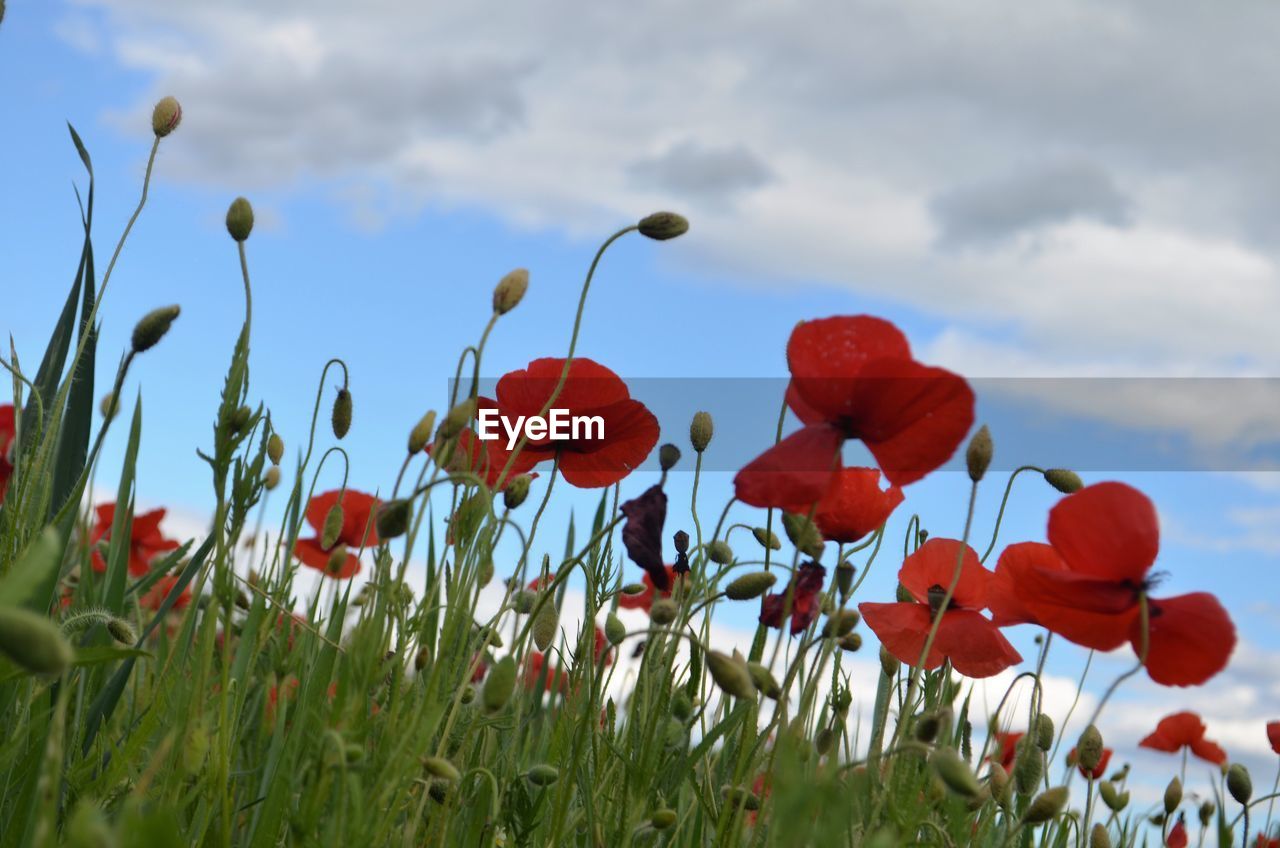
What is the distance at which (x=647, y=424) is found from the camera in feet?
7.44

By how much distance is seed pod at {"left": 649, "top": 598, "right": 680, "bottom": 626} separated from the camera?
1997 millimetres

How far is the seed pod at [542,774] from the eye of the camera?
6.41 feet

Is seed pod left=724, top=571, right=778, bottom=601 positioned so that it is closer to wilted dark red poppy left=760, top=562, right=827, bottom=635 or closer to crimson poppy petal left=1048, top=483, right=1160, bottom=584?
wilted dark red poppy left=760, top=562, right=827, bottom=635

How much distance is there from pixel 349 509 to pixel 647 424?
4.63 ft

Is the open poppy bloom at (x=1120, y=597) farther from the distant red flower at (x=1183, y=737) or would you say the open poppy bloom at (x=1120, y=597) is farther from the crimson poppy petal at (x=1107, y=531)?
the distant red flower at (x=1183, y=737)

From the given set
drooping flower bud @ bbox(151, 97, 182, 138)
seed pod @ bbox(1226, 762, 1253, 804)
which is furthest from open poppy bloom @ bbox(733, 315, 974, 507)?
seed pod @ bbox(1226, 762, 1253, 804)

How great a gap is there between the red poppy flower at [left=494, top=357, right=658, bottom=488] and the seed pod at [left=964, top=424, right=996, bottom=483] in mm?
605

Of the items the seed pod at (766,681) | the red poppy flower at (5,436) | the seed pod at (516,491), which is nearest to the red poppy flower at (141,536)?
the red poppy flower at (5,436)

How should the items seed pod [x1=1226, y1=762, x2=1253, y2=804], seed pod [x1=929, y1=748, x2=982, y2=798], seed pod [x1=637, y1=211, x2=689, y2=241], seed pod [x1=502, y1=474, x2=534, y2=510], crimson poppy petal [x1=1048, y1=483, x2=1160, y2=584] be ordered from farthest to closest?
seed pod [x1=1226, y1=762, x2=1253, y2=804] → seed pod [x1=502, y1=474, x2=534, y2=510] → seed pod [x1=637, y1=211, x2=689, y2=241] → crimson poppy petal [x1=1048, y1=483, x2=1160, y2=584] → seed pod [x1=929, y1=748, x2=982, y2=798]

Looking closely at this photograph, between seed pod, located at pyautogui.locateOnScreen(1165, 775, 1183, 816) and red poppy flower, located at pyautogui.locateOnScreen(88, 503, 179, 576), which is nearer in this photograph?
seed pod, located at pyautogui.locateOnScreen(1165, 775, 1183, 816)

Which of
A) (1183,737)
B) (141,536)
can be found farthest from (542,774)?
(1183,737)

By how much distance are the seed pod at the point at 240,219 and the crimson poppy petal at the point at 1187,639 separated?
151cm

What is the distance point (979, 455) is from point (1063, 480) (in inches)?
21.7

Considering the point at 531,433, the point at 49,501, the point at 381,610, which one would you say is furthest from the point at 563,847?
the point at 49,501
